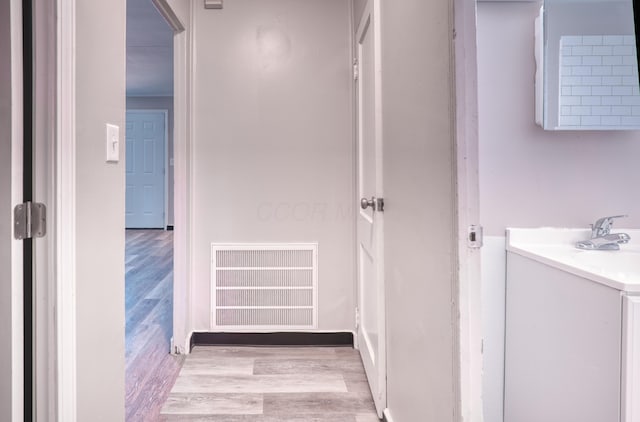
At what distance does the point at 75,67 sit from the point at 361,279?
5.55 ft

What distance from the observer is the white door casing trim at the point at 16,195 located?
946mm

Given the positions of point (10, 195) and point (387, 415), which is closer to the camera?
point (10, 195)

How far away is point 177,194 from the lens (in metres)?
2.39

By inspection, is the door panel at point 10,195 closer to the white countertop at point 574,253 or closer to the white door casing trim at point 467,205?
the white door casing trim at point 467,205

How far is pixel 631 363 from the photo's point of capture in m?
0.93

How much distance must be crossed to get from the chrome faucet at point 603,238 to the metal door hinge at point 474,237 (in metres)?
0.73

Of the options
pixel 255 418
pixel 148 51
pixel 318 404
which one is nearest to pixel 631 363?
pixel 318 404

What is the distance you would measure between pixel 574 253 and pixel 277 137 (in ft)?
5.60

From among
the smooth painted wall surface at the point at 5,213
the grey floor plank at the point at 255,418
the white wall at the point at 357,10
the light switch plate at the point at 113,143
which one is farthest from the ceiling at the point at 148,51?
the grey floor plank at the point at 255,418

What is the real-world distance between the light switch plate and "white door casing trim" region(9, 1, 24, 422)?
0.29m

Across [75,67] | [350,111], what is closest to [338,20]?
[350,111]

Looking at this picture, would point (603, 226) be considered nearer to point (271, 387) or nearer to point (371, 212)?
point (371, 212)

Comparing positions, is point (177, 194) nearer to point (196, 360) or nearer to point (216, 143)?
point (216, 143)

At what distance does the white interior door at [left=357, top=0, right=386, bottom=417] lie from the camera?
5.48ft
